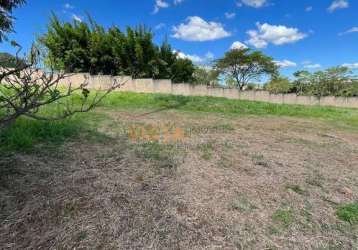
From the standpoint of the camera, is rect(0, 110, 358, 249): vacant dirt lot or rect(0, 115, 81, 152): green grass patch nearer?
rect(0, 110, 358, 249): vacant dirt lot

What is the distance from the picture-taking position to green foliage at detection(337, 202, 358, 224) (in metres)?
1.71

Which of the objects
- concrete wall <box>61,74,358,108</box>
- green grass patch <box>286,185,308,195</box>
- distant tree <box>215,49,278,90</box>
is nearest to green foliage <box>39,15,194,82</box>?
concrete wall <box>61,74,358,108</box>

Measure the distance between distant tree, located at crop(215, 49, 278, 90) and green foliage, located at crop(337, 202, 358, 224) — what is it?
63.4 feet

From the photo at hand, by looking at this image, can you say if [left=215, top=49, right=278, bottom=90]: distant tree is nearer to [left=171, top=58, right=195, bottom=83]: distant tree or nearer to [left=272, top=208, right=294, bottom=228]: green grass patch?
[left=171, top=58, right=195, bottom=83]: distant tree

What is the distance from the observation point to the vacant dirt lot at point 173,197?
1.43 m

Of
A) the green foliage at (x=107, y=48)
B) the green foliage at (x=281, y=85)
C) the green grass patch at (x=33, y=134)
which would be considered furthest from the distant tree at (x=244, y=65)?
the green grass patch at (x=33, y=134)

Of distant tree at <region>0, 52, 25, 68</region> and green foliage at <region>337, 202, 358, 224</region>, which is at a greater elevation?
distant tree at <region>0, 52, 25, 68</region>

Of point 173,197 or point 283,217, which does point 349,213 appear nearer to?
point 283,217

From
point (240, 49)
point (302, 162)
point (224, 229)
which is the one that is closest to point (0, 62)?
point (224, 229)

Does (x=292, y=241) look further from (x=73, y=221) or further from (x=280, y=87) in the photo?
(x=280, y=87)

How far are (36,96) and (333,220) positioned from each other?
6.33 ft

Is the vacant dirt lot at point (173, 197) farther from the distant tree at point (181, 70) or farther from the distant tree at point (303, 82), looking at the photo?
the distant tree at point (303, 82)

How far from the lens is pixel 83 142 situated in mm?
3152

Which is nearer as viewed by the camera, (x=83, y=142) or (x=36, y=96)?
(x=36, y=96)
